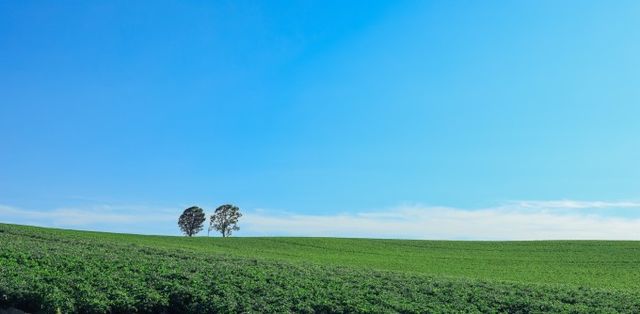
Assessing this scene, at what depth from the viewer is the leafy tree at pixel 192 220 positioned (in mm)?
98787

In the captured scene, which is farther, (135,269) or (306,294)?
(135,269)

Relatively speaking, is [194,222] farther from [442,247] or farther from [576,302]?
[576,302]

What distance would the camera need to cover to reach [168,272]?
19688 millimetres

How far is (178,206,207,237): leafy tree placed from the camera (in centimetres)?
9879

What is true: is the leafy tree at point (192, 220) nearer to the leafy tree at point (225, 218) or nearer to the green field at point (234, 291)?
the leafy tree at point (225, 218)

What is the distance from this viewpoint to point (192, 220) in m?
98.9

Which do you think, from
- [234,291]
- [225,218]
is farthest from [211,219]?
[234,291]

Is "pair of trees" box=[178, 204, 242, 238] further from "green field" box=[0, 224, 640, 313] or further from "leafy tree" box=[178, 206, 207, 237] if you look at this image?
"green field" box=[0, 224, 640, 313]

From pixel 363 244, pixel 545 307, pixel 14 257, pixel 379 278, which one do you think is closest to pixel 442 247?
pixel 363 244

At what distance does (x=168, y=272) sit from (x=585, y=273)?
33.8 meters

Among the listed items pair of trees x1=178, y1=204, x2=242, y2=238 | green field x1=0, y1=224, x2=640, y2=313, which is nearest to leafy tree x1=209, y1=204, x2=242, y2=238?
pair of trees x1=178, y1=204, x2=242, y2=238

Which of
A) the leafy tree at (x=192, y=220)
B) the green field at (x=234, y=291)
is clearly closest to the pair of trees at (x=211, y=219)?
the leafy tree at (x=192, y=220)

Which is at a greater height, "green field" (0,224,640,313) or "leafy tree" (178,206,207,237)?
"leafy tree" (178,206,207,237)

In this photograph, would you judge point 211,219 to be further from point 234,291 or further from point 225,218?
point 234,291
